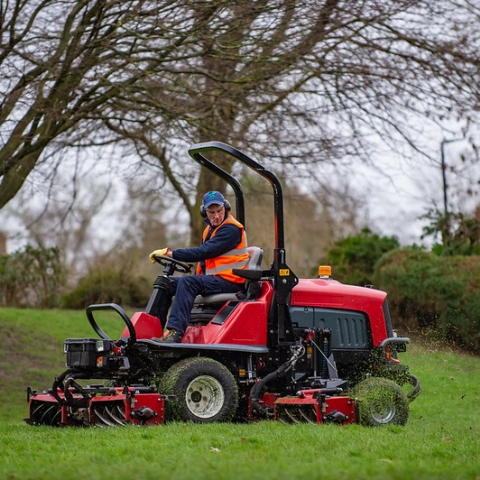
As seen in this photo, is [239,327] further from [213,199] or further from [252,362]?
[213,199]

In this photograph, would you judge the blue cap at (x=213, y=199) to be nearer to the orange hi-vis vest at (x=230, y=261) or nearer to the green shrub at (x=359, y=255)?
the orange hi-vis vest at (x=230, y=261)

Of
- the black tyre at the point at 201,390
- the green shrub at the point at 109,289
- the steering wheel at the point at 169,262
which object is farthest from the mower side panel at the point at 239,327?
the green shrub at the point at 109,289

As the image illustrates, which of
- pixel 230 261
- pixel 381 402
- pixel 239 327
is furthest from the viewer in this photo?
pixel 230 261

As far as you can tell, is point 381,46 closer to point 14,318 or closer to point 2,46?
point 2,46

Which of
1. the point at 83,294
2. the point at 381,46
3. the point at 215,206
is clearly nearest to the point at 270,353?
the point at 215,206

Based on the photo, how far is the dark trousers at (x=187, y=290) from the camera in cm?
903

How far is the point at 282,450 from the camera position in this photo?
6820mm

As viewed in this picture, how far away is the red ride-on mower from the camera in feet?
28.6

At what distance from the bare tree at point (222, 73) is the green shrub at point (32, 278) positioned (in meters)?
8.63

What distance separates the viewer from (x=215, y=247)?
935 centimetres

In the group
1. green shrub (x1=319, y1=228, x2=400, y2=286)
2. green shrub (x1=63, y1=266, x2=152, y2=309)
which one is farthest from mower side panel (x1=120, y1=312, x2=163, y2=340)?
green shrub (x1=63, y1=266, x2=152, y2=309)

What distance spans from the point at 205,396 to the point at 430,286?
859cm

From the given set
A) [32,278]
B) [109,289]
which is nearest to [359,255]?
[109,289]

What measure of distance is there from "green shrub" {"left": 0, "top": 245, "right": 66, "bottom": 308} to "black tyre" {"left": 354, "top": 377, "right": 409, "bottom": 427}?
55.3 ft
